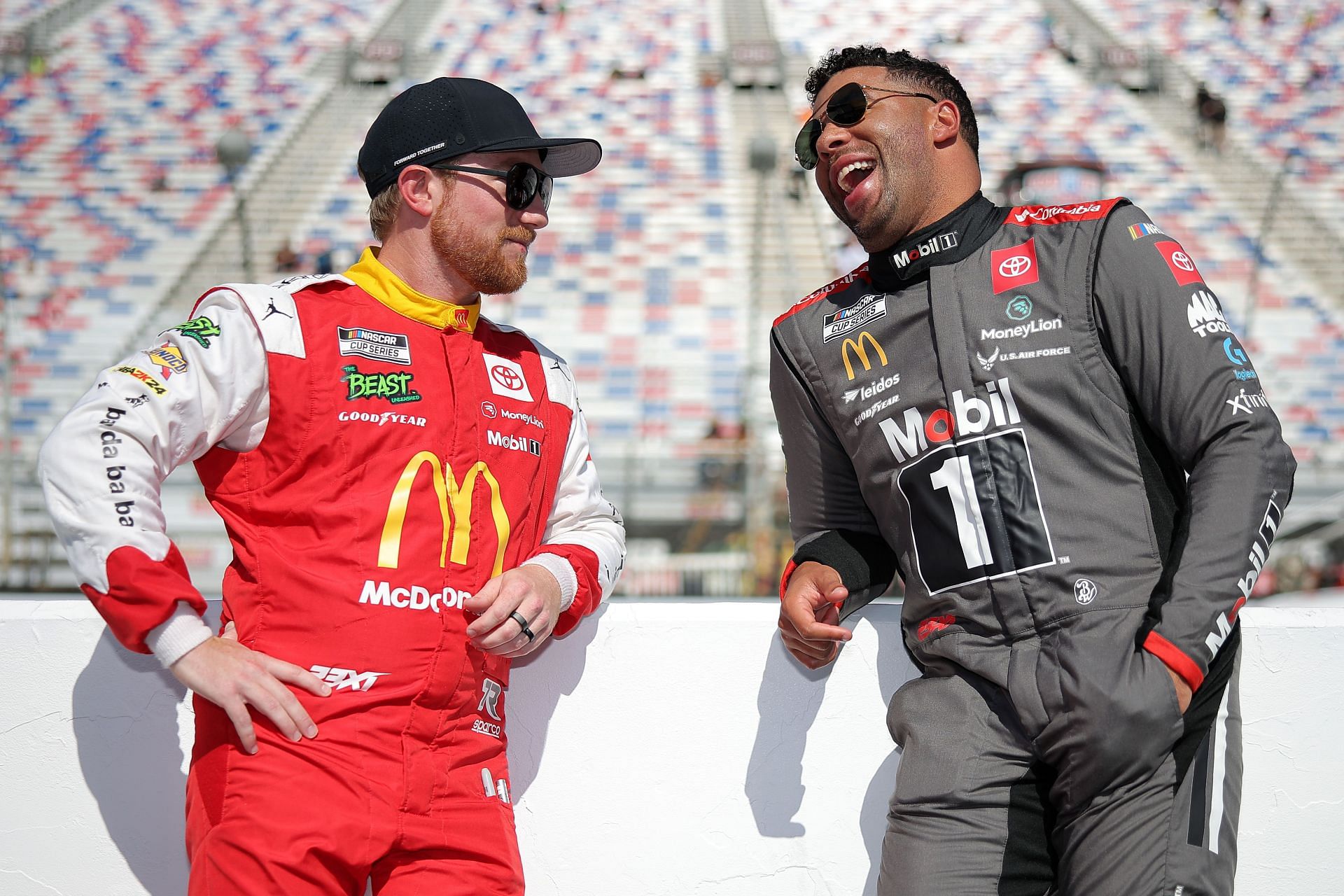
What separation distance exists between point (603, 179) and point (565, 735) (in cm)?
1179

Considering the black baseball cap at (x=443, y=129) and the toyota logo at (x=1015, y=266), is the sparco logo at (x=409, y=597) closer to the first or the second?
the black baseball cap at (x=443, y=129)

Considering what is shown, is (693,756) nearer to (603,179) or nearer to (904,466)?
(904,466)

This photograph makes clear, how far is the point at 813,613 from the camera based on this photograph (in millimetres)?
1671

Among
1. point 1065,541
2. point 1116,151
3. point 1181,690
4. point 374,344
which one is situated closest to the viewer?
point 1181,690

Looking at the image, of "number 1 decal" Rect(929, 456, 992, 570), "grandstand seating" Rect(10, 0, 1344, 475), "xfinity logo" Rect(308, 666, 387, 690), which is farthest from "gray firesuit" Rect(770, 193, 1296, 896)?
"grandstand seating" Rect(10, 0, 1344, 475)

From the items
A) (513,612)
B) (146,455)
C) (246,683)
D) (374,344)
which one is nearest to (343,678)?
(246,683)

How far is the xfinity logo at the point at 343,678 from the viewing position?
4.78 ft

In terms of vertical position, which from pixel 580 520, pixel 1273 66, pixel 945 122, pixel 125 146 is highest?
pixel 945 122

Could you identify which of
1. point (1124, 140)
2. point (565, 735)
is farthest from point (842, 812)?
point (1124, 140)

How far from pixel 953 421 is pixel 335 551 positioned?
0.86 meters

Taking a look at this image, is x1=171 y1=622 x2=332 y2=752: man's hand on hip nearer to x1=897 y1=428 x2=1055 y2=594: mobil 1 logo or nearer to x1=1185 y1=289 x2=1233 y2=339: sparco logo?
x1=897 y1=428 x2=1055 y2=594: mobil 1 logo

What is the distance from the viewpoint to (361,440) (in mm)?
1547

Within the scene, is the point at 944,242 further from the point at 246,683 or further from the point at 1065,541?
the point at 246,683

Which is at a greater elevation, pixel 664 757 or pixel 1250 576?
pixel 1250 576
